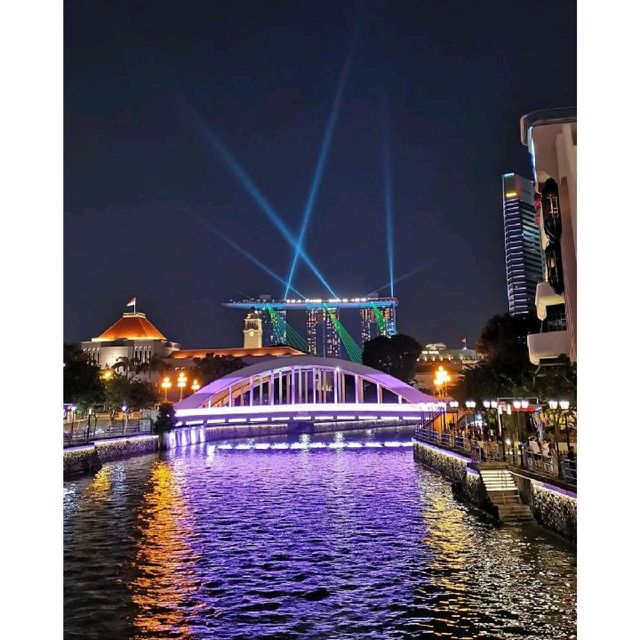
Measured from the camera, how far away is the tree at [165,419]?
5812cm

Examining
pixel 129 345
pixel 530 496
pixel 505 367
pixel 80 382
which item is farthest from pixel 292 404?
pixel 129 345

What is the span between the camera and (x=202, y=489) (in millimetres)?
32750

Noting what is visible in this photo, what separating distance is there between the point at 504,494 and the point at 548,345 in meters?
16.9

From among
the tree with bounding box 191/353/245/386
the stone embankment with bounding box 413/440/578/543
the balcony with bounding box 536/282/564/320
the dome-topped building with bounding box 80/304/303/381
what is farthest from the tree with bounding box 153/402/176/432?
the dome-topped building with bounding box 80/304/303/381

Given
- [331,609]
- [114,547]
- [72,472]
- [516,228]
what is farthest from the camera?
[516,228]

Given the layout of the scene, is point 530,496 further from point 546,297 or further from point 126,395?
point 126,395

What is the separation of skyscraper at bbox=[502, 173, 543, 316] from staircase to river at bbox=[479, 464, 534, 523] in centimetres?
15745

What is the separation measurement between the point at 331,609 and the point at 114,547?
28.5 ft

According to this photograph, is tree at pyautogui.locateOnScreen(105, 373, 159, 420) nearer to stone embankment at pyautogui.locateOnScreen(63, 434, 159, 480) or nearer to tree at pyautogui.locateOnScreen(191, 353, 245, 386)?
stone embankment at pyautogui.locateOnScreen(63, 434, 159, 480)

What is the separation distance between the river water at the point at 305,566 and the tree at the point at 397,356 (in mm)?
77104
